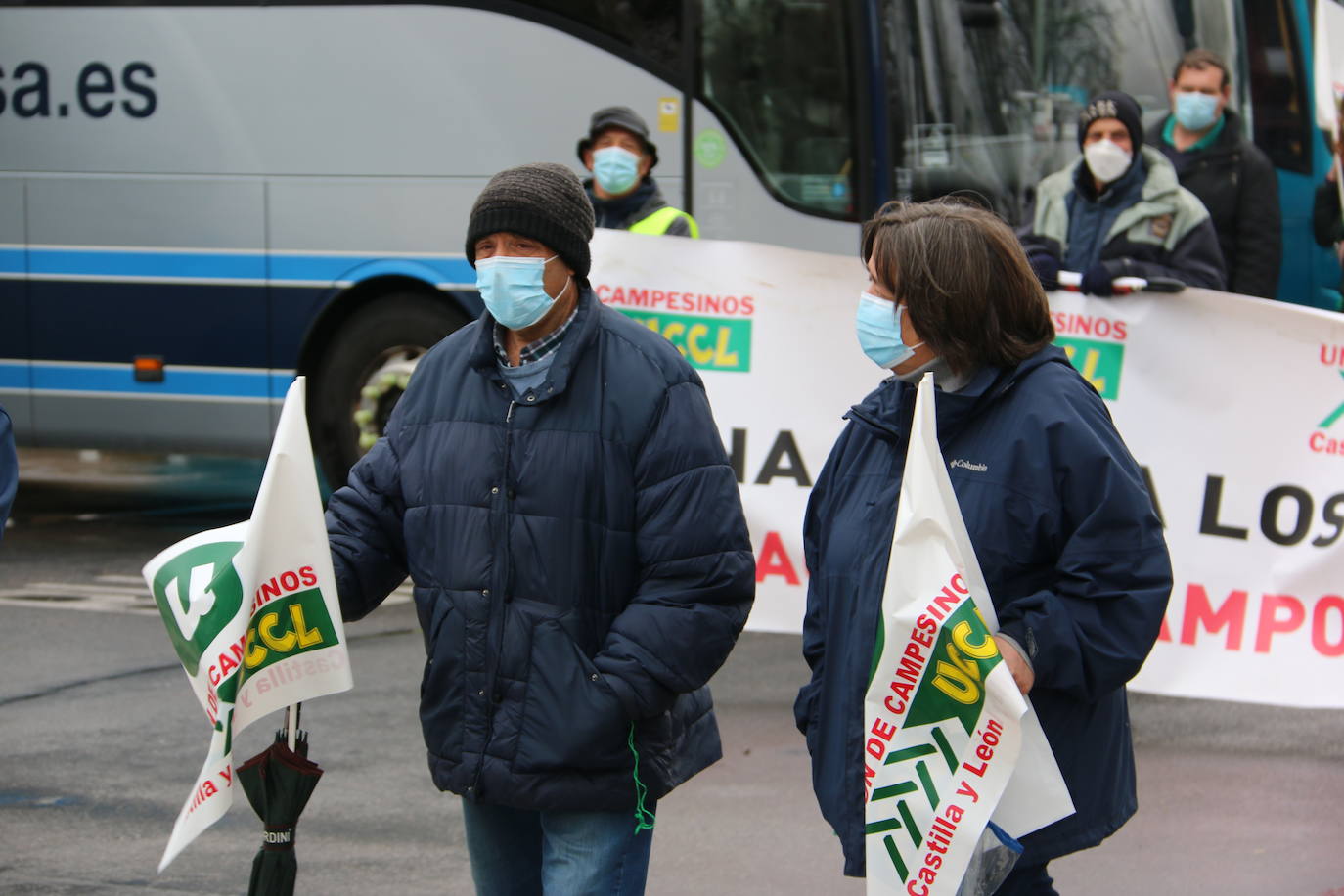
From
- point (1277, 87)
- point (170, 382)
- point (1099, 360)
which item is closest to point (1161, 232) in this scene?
point (1099, 360)

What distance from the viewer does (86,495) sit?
11.3 meters

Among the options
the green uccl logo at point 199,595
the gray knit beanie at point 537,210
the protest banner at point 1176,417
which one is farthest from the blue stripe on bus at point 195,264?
the green uccl logo at point 199,595

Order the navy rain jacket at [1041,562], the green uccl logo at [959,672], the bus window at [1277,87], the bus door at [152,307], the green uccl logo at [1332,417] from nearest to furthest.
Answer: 1. the green uccl logo at [959,672]
2. the navy rain jacket at [1041,562]
3. the green uccl logo at [1332,417]
4. the bus window at [1277,87]
5. the bus door at [152,307]

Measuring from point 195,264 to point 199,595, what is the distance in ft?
23.0

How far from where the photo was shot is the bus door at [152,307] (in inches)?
375

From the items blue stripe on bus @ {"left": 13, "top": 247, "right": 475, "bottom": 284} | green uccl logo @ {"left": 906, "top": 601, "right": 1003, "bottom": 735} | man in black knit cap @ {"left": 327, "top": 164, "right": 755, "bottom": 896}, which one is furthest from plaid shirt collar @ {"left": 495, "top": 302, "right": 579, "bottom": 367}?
blue stripe on bus @ {"left": 13, "top": 247, "right": 475, "bottom": 284}

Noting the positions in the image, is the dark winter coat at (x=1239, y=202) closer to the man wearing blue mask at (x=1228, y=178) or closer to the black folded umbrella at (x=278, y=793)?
the man wearing blue mask at (x=1228, y=178)

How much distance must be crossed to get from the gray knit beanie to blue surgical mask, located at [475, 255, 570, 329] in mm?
49

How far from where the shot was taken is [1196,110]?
7.22 m

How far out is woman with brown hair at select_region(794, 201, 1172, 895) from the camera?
2729mm

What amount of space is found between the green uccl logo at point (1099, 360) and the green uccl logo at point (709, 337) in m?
1.12

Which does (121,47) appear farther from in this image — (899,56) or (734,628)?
(734,628)

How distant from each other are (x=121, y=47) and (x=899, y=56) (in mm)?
4207

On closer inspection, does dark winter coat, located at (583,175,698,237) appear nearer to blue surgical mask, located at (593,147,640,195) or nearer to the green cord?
blue surgical mask, located at (593,147,640,195)
